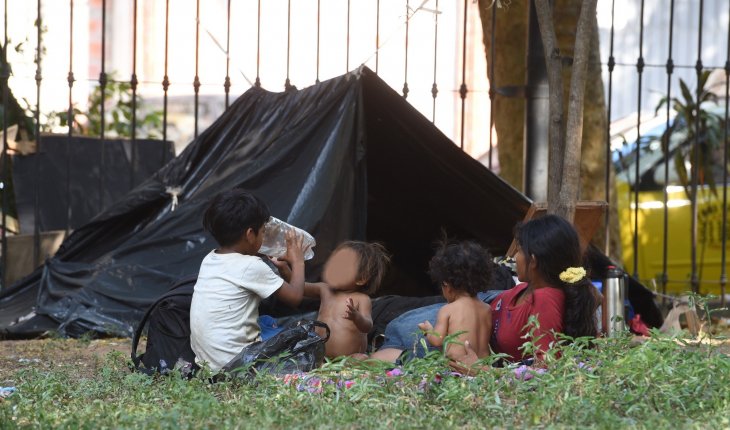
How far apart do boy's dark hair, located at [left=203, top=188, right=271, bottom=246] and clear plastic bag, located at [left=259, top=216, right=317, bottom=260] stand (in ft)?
1.41

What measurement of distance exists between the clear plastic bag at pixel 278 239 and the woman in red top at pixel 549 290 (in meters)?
1.06

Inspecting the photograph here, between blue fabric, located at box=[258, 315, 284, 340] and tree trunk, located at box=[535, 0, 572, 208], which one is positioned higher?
tree trunk, located at box=[535, 0, 572, 208]

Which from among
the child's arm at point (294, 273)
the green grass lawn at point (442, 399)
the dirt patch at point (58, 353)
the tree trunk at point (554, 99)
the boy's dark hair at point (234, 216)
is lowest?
the dirt patch at point (58, 353)

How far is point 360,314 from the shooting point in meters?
4.53

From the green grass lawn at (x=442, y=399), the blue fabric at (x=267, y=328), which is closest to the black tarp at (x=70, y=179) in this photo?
the blue fabric at (x=267, y=328)

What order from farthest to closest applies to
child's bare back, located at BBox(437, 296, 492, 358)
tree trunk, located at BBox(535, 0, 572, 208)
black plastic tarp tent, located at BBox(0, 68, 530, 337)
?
black plastic tarp tent, located at BBox(0, 68, 530, 337)
tree trunk, located at BBox(535, 0, 572, 208)
child's bare back, located at BBox(437, 296, 492, 358)

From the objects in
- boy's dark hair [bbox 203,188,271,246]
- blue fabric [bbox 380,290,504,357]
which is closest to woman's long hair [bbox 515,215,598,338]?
blue fabric [bbox 380,290,504,357]

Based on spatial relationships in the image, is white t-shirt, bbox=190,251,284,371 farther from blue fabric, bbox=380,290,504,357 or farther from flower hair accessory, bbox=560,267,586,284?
flower hair accessory, bbox=560,267,586,284

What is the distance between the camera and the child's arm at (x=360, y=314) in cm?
446

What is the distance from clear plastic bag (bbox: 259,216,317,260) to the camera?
4.96 metres

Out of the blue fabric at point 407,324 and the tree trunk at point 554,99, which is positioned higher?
the tree trunk at point 554,99

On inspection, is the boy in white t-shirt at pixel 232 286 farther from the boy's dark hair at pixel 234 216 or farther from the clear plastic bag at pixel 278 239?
the clear plastic bag at pixel 278 239

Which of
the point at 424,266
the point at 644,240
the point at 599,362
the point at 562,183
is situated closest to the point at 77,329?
the point at 424,266

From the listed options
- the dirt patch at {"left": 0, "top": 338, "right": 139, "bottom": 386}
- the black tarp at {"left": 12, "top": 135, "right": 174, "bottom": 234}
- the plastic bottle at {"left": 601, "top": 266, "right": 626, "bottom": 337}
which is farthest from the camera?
the black tarp at {"left": 12, "top": 135, "right": 174, "bottom": 234}
